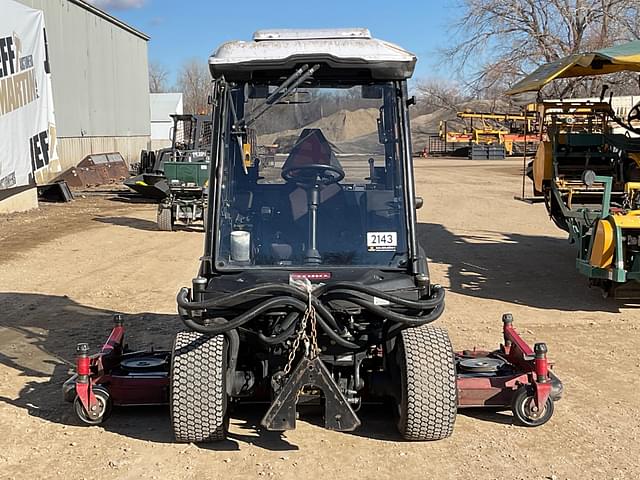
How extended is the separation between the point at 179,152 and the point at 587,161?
9076mm

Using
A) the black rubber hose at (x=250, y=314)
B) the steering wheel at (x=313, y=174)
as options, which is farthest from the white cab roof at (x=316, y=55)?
the black rubber hose at (x=250, y=314)

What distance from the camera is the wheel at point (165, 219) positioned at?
1534cm

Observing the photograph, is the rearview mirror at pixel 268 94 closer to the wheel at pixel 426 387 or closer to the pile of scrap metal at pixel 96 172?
the wheel at pixel 426 387

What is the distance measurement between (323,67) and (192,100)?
81.5 meters

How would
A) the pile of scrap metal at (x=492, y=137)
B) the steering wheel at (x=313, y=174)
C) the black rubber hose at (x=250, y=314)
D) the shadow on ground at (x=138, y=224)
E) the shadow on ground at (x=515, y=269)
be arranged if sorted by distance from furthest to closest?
the pile of scrap metal at (x=492, y=137) < the shadow on ground at (x=138, y=224) < the shadow on ground at (x=515, y=269) < the steering wheel at (x=313, y=174) < the black rubber hose at (x=250, y=314)

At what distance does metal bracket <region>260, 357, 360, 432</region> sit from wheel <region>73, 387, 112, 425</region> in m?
1.33

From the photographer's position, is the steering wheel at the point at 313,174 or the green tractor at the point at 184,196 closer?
the steering wheel at the point at 313,174

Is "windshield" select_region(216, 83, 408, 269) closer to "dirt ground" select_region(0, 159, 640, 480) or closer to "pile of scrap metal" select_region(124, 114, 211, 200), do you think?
"dirt ground" select_region(0, 159, 640, 480)

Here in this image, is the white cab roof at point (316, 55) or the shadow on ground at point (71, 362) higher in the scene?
the white cab roof at point (316, 55)

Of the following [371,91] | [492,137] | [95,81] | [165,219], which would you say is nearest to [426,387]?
[371,91]

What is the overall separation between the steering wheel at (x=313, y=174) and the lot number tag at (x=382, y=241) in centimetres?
48

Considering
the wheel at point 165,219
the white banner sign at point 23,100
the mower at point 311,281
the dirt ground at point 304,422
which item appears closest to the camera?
the mower at point 311,281

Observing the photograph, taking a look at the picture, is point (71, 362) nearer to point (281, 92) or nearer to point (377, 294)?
point (281, 92)

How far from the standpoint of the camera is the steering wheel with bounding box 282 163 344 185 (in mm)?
5219
